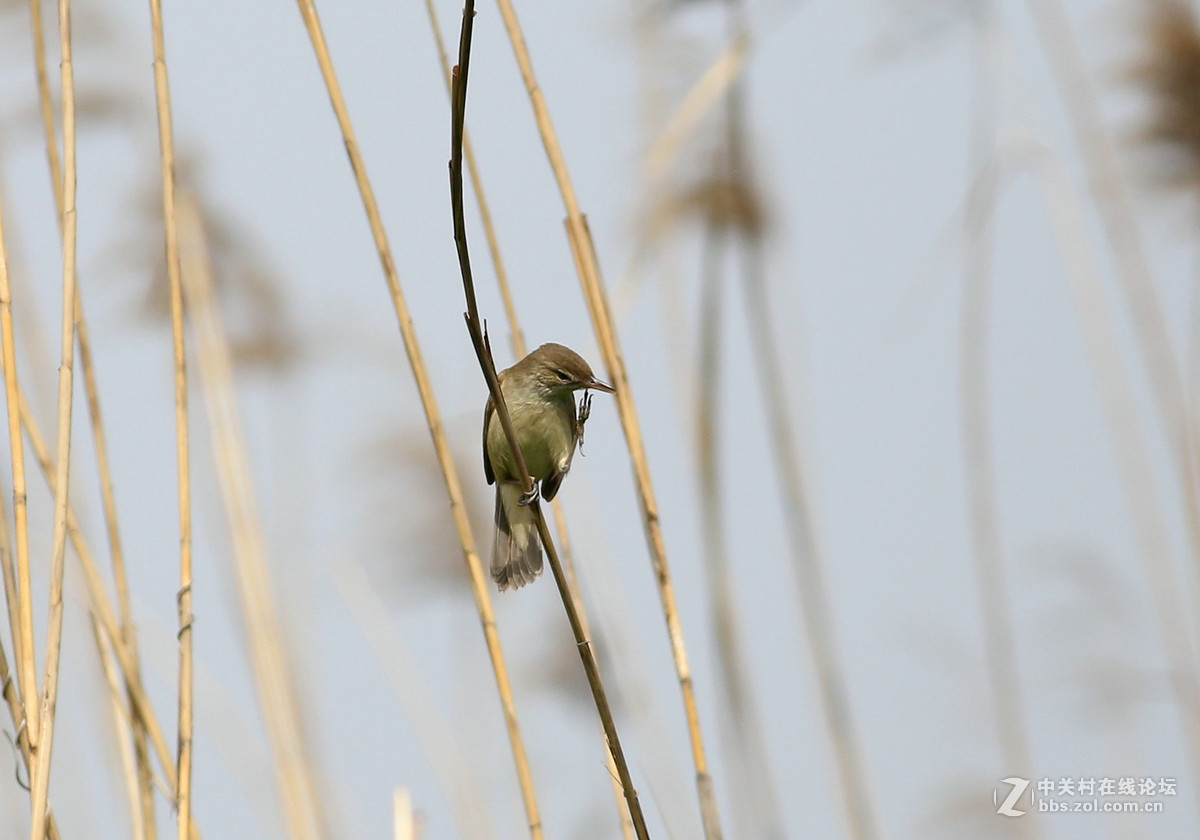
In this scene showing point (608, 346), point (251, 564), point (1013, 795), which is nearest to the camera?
point (608, 346)

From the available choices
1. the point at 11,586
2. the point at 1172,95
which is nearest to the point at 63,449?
the point at 11,586

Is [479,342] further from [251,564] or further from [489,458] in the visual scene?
[251,564]

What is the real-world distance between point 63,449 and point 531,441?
0.80 meters

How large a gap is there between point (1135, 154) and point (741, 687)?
140cm

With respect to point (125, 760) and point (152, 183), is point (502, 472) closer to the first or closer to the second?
point (125, 760)

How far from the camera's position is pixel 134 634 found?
1.80m

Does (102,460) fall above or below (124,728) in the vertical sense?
above

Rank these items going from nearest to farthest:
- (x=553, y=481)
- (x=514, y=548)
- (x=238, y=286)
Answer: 1. (x=514, y=548)
2. (x=553, y=481)
3. (x=238, y=286)

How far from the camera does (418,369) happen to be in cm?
162

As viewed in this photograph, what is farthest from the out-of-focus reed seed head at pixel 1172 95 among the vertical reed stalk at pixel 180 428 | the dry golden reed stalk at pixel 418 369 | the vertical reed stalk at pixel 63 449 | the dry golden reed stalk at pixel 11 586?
the dry golden reed stalk at pixel 11 586

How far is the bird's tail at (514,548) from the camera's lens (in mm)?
1896

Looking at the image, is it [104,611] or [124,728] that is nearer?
[104,611]

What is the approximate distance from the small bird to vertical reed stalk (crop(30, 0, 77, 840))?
682 mm

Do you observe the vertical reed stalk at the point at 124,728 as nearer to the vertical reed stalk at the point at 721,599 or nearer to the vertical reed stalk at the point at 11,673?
the vertical reed stalk at the point at 11,673
